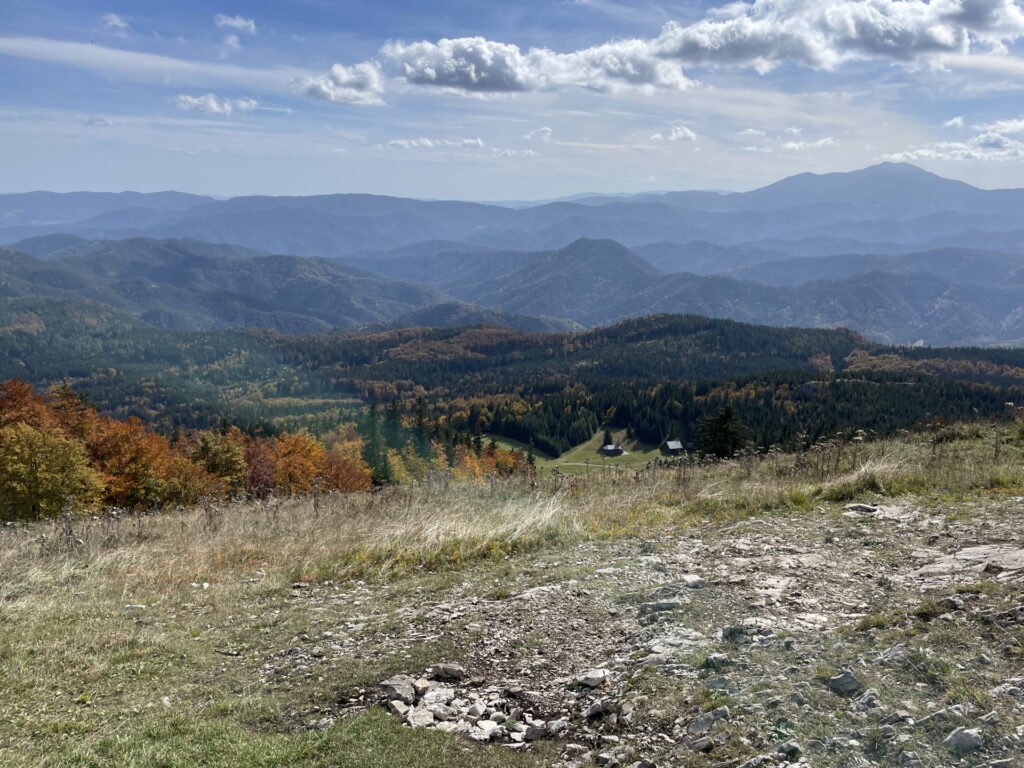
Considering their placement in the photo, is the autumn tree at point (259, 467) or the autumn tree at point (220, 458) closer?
the autumn tree at point (220, 458)

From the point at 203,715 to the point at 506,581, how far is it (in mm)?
4595

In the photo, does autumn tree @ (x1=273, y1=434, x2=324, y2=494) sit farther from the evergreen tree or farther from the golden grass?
the golden grass

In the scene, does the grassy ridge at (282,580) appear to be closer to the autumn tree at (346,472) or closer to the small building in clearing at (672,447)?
the autumn tree at (346,472)

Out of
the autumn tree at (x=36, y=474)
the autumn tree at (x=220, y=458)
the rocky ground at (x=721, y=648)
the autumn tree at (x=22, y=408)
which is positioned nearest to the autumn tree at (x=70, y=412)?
the autumn tree at (x=22, y=408)

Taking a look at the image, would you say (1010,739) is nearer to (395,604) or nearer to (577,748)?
Answer: (577,748)

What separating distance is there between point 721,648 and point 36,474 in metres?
38.7

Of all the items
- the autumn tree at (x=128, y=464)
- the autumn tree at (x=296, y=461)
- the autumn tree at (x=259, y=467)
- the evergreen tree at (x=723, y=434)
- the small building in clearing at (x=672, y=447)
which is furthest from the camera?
the small building in clearing at (x=672, y=447)

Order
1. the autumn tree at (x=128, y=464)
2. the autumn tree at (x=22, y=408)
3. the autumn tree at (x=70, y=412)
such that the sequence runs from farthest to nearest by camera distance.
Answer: the autumn tree at (x=70, y=412) < the autumn tree at (x=128, y=464) < the autumn tree at (x=22, y=408)

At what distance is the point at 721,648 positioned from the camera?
20.3 ft

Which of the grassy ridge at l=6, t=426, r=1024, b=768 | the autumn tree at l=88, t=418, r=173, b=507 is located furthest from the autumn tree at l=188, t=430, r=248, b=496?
the grassy ridge at l=6, t=426, r=1024, b=768

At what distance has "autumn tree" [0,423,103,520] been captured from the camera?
31.8 m

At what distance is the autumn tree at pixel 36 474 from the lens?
31781mm

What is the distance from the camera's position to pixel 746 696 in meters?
5.18

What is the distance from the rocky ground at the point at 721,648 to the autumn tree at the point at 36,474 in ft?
104
